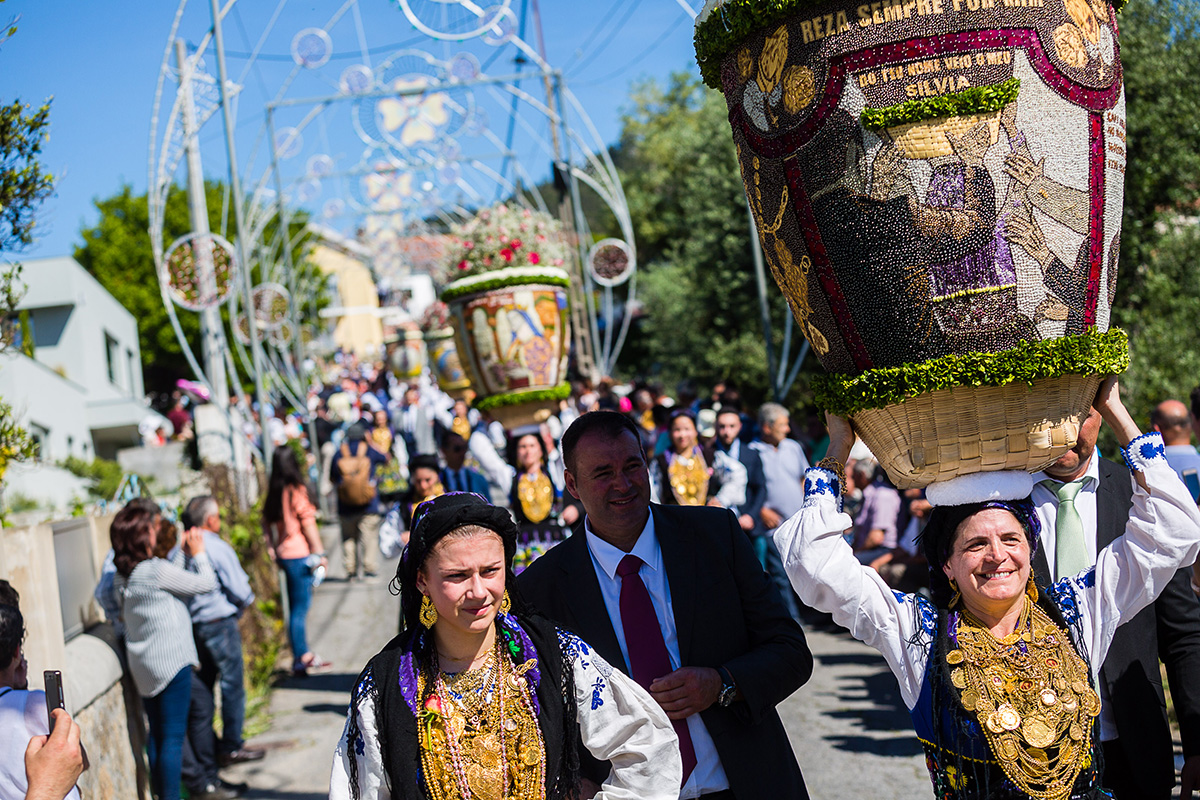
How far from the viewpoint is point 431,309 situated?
1914 centimetres

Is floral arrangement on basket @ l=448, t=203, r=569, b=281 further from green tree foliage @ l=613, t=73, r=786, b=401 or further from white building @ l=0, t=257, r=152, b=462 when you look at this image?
white building @ l=0, t=257, r=152, b=462

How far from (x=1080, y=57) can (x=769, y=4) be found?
748 mm

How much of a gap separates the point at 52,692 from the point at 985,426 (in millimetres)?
2414

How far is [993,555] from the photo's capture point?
288 cm

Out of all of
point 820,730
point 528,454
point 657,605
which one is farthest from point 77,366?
point 657,605

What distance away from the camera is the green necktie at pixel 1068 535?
11.3 feet

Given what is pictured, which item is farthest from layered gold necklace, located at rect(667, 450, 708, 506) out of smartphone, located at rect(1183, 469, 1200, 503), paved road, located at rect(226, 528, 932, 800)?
smartphone, located at rect(1183, 469, 1200, 503)

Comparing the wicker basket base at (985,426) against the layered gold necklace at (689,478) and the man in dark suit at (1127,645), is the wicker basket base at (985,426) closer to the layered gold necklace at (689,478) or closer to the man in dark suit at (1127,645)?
the man in dark suit at (1127,645)

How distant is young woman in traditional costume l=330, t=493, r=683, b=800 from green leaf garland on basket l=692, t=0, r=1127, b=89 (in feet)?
4.41

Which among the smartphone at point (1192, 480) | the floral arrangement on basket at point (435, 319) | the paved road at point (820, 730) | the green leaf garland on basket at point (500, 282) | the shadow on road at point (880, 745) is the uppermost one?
the floral arrangement on basket at point (435, 319)

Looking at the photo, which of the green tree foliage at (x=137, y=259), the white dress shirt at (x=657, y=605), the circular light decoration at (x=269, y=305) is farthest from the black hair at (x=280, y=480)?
the green tree foliage at (x=137, y=259)

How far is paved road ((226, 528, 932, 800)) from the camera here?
623 cm

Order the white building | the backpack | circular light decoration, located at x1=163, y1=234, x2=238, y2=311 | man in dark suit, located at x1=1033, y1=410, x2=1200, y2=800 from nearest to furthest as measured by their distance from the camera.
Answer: man in dark suit, located at x1=1033, y1=410, x2=1200, y2=800 → circular light decoration, located at x1=163, y1=234, x2=238, y2=311 → the backpack → the white building

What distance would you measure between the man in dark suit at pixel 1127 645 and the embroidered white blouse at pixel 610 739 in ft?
4.22
